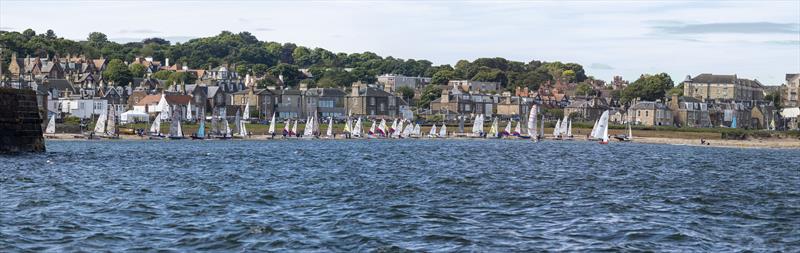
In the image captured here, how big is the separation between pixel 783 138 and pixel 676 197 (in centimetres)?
11087

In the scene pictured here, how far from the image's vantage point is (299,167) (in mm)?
62062

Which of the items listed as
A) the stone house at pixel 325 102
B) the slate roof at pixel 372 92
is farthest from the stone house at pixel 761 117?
the stone house at pixel 325 102

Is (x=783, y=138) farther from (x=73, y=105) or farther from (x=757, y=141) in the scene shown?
(x=73, y=105)

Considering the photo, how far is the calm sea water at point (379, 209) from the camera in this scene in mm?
27891

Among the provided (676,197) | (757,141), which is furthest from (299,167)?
(757,141)

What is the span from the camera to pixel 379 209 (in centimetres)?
3600

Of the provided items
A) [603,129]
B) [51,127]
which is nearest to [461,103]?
[603,129]

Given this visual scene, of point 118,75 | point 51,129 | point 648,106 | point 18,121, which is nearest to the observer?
point 18,121

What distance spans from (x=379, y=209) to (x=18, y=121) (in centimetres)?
3088

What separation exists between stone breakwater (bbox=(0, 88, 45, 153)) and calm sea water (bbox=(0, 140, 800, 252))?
178 centimetres

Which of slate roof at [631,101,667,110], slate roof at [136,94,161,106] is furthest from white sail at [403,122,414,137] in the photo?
slate roof at [631,101,667,110]

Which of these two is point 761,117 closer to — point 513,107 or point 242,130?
point 513,107

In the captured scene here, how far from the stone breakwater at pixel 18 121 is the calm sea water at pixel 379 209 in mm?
1785

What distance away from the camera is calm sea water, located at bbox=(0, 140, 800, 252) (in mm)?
27891
